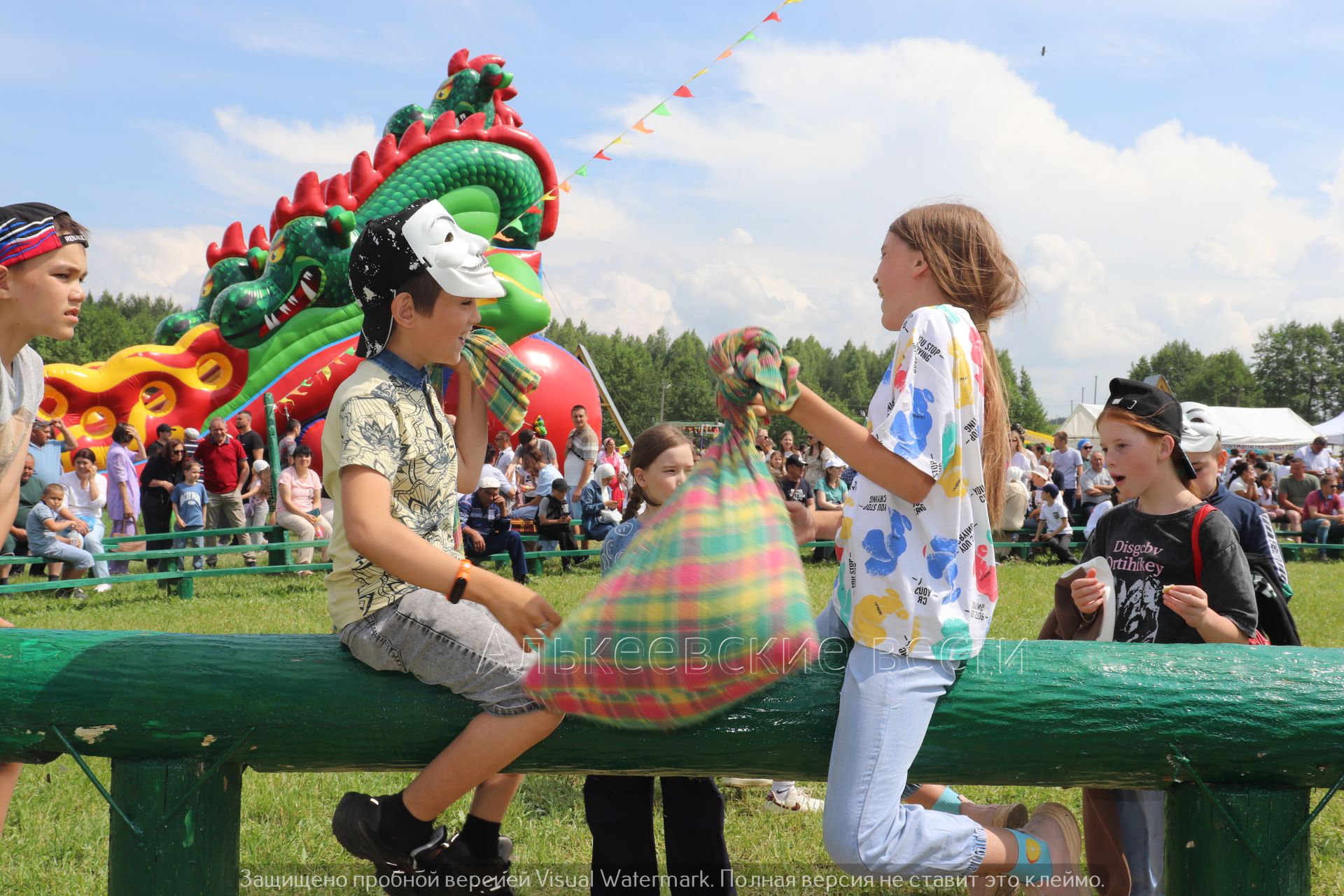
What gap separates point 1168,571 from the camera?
2965mm

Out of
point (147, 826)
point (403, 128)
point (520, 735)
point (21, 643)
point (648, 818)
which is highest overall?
point (403, 128)

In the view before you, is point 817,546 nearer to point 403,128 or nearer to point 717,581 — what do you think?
point 403,128

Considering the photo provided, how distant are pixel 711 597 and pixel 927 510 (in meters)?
0.53

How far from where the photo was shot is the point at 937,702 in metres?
2.31

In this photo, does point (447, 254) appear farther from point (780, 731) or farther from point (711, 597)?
point (780, 731)

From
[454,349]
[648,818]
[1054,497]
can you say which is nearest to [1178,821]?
[648,818]

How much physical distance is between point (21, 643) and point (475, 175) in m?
13.6

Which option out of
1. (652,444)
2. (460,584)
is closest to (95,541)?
(652,444)

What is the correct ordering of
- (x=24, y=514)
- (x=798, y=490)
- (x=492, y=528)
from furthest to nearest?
(x=798, y=490) → (x=492, y=528) → (x=24, y=514)

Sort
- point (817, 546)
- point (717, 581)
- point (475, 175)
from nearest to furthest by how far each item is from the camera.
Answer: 1. point (717, 581)
2. point (817, 546)
3. point (475, 175)

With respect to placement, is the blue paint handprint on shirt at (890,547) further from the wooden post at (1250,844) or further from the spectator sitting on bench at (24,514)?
the spectator sitting on bench at (24,514)

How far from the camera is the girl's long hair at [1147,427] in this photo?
9.91 feet

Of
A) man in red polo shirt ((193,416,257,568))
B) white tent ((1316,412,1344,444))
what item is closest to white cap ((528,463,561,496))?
man in red polo shirt ((193,416,257,568))

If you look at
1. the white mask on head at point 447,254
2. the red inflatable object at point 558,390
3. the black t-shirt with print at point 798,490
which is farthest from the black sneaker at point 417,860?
the red inflatable object at point 558,390
